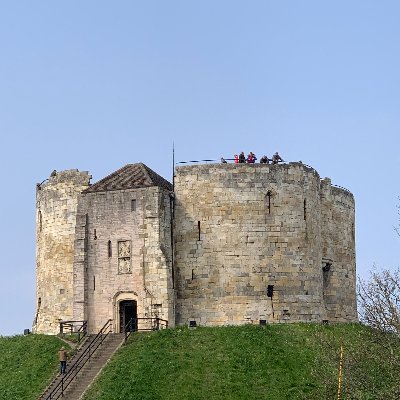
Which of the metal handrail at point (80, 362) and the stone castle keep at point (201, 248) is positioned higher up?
the stone castle keep at point (201, 248)

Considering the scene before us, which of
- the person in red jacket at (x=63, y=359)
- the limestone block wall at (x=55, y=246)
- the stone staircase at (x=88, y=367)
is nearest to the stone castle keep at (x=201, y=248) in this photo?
the limestone block wall at (x=55, y=246)

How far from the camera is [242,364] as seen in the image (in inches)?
1768

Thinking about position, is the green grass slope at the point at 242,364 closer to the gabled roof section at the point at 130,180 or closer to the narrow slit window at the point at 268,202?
the narrow slit window at the point at 268,202

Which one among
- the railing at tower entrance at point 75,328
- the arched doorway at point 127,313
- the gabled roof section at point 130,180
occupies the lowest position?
the railing at tower entrance at point 75,328

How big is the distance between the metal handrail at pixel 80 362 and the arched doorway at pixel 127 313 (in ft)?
2.02

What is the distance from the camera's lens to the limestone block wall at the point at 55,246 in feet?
181

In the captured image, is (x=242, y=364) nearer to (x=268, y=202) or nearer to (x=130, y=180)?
(x=268, y=202)

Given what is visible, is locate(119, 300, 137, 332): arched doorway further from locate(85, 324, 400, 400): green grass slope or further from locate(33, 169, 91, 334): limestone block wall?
locate(33, 169, 91, 334): limestone block wall

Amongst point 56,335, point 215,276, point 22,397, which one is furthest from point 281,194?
point 22,397

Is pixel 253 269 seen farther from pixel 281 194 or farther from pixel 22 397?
pixel 22 397

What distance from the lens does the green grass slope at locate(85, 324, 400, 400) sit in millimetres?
38688

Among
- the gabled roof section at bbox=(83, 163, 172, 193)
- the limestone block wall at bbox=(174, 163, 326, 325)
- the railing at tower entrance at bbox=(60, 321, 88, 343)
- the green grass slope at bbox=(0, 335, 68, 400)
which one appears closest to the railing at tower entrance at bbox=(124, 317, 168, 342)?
the limestone block wall at bbox=(174, 163, 326, 325)

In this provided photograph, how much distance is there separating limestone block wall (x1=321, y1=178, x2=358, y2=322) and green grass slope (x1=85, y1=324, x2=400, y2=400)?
25.6 ft

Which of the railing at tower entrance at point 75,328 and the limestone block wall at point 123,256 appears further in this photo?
the railing at tower entrance at point 75,328
